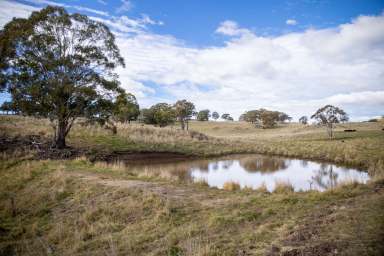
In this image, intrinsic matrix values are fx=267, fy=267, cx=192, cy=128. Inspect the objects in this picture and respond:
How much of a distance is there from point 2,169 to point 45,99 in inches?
244

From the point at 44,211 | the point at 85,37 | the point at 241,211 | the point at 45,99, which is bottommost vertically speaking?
the point at 44,211

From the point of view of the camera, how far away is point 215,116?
14438 centimetres

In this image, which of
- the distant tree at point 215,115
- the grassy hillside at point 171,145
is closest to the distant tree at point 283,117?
the distant tree at point 215,115

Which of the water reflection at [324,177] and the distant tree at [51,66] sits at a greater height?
the distant tree at [51,66]

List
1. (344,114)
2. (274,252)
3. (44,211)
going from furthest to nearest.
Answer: (344,114)
(44,211)
(274,252)

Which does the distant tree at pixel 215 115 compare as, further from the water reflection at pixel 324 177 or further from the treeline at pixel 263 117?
the water reflection at pixel 324 177

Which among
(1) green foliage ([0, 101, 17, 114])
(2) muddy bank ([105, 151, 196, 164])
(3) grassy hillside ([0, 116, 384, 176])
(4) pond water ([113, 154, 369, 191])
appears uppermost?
(1) green foliage ([0, 101, 17, 114])

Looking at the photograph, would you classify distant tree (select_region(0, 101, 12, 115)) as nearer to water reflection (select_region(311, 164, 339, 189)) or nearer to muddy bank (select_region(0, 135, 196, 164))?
muddy bank (select_region(0, 135, 196, 164))

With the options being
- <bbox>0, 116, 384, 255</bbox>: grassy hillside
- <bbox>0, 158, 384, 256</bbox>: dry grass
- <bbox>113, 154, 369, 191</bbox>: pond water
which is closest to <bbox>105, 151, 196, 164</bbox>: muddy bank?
<bbox>113, 154, 369, 191</bbox>: pond water

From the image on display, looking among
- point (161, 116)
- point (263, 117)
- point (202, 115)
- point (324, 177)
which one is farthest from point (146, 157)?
point (202, 115)

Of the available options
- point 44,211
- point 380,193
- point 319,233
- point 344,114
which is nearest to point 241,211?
point 319,233

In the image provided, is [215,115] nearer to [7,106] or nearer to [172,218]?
[7,106]

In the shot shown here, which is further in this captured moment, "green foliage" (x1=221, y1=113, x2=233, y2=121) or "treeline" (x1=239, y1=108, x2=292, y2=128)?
"green foliage" (x1=221, y1=113, x2=233, y2=121)

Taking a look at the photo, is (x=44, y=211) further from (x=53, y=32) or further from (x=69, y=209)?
(x=53, y=32)
